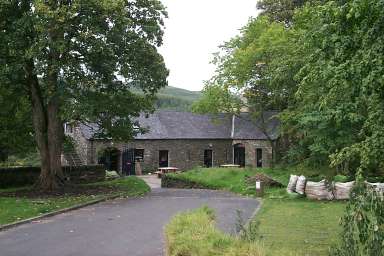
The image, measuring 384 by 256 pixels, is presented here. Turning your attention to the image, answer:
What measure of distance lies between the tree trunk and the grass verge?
1782cm

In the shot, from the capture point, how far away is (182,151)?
5047cm

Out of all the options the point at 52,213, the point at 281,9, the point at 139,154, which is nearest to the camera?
the point at 52,213

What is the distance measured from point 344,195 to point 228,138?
29.8 metres

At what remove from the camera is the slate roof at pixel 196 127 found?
4981cm

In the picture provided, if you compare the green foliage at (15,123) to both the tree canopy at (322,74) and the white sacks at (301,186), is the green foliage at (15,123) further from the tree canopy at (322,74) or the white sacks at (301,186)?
the white sacks at (301,186)

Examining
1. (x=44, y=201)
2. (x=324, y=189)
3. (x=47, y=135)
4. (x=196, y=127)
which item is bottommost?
(x=44, y=201)

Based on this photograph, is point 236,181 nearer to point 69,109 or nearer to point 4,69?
point 69,109

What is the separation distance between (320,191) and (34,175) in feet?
59.7

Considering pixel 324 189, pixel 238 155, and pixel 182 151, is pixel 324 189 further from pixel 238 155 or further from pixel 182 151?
pixel 238 155

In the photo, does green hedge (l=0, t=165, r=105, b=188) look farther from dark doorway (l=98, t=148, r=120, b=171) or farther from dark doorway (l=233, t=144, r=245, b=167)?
dark doorway (l=233, t=144, r=245, b=167)

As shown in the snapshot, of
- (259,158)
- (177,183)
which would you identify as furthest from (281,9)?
(177,183)

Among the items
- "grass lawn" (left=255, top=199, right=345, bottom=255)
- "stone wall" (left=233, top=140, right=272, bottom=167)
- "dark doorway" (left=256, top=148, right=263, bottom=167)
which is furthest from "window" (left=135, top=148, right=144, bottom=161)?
"grass lawn" (left=255, top=199, right=345, bottom=255)

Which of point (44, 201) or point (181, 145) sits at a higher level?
point (181, 145)

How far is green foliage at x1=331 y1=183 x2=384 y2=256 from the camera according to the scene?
18.9ft
